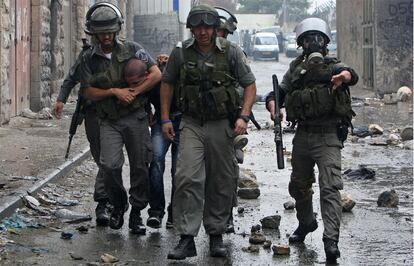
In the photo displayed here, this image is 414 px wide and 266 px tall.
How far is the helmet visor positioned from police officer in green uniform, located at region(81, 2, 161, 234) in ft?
2.75

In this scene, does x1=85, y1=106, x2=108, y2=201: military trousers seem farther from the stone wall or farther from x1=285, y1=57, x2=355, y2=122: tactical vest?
the stone wall

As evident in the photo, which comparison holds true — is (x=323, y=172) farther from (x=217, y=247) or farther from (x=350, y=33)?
(x=350, y=33)

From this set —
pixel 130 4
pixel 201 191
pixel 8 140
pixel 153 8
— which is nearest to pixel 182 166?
pixel 201 191

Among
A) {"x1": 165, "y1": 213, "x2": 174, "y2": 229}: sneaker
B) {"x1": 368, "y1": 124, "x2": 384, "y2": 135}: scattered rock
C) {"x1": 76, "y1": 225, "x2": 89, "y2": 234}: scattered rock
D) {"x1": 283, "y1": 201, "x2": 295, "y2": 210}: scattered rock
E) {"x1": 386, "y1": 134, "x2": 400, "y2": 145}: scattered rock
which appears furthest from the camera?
{"x1": 368, "y1": 124, "x2": 384, "y2": 135}: scattered rock

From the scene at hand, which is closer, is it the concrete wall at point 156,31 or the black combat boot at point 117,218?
the black combat boot at point 117,218

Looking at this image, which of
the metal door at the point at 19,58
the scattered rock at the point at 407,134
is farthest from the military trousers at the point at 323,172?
the metal door at the point at 19,58

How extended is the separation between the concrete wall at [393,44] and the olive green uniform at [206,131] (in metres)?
18.9

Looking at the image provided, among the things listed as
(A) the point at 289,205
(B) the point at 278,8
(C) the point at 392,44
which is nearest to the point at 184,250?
(A) the point at 289,205

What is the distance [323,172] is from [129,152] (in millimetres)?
1625

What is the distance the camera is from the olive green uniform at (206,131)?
6.98 meters

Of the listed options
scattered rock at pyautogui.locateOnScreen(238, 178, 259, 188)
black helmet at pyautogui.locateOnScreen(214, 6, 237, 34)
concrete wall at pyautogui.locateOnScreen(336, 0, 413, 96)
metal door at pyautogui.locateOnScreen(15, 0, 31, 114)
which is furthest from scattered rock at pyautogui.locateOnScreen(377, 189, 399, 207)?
concrete wall at pyautogui.locateOnScreen(336, 0, 413, 96)

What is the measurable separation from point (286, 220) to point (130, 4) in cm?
3246

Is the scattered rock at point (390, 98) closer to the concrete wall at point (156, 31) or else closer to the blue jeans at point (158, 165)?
the blue jeans at point (158, 165)

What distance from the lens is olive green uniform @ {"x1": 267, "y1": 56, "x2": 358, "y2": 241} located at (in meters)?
6.99
